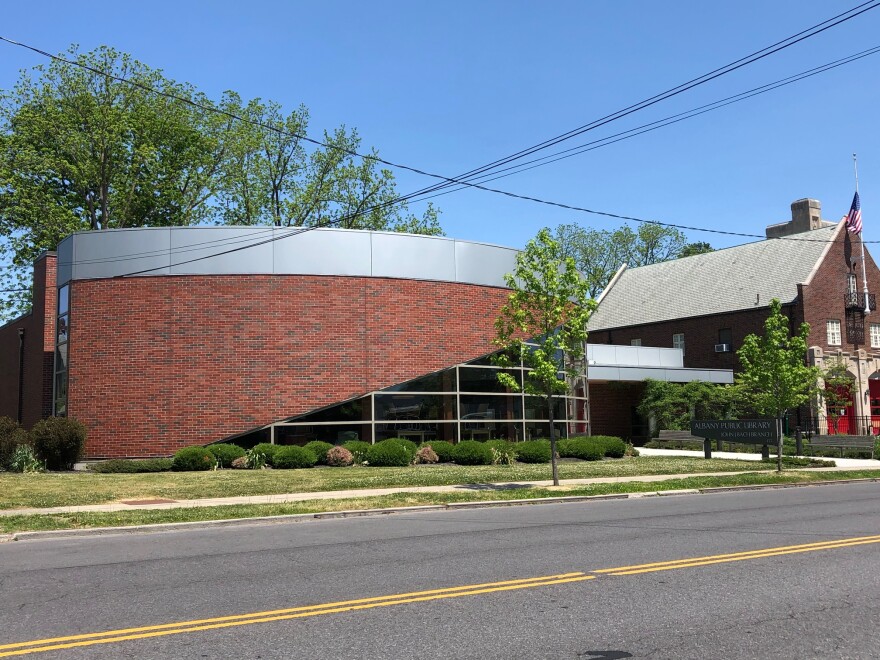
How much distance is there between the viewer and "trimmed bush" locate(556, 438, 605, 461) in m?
26.5

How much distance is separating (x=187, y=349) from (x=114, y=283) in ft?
10.2

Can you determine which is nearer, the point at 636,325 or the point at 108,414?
the point at 108,414

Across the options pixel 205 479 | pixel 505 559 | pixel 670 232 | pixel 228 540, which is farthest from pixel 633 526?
pixel 670 232

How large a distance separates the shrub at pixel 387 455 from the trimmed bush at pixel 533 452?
3.89 meters

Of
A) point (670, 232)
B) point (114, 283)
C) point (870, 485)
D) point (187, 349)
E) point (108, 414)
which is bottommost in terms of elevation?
point (870, 485)

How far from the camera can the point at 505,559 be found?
934 cm

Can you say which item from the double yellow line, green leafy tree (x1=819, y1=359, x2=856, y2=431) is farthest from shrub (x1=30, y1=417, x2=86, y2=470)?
green leafy tree (x1=819, y1=359, x2=856, y2=431)

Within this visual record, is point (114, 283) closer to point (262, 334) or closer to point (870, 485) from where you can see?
point (262, 334)

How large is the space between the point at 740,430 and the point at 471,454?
9.86 meters

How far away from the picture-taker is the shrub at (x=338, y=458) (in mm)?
23141

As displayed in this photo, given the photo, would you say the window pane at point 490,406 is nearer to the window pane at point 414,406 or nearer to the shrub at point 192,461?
the window pane at point 414,406

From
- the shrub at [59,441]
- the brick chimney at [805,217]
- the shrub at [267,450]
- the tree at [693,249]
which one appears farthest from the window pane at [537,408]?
the tree at [693,249]

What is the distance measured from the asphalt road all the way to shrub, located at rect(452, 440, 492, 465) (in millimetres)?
11582

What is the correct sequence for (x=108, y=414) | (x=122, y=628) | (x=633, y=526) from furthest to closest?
(x=108, y=414)
(x=633, y=526)
(x=122, y=628)
